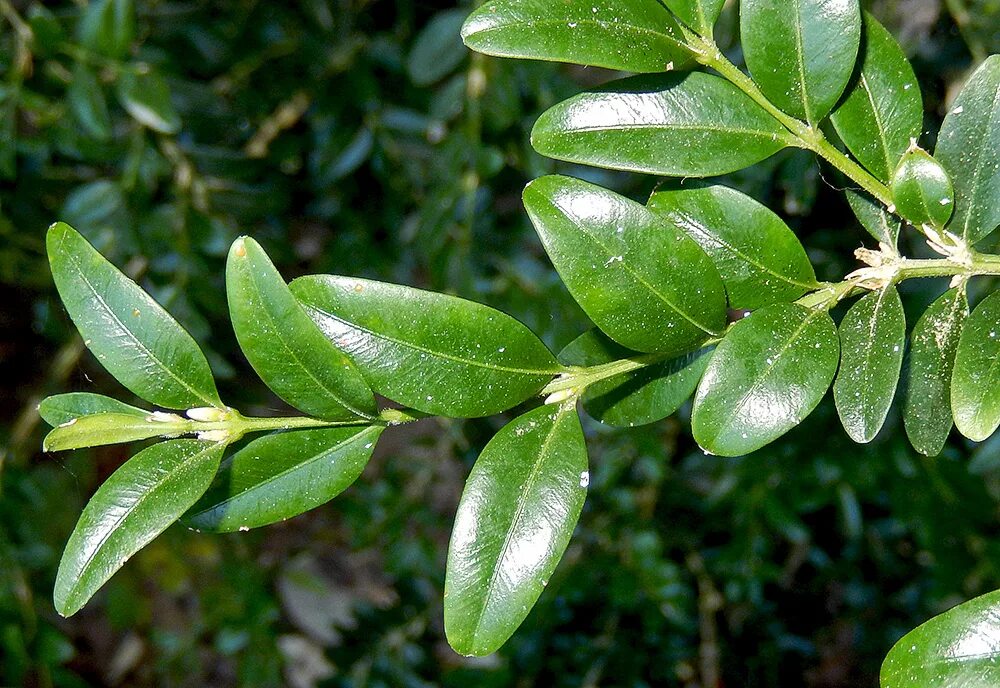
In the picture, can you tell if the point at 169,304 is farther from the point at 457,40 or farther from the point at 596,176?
the point at 596,176

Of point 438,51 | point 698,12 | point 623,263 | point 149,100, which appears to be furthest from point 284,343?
point 438,51

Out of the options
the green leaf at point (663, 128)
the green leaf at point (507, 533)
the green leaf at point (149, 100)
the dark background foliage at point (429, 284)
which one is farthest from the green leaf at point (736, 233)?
the green leaf at point (149, 100)

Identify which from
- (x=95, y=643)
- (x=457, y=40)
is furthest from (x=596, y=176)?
(x=95, y=643)

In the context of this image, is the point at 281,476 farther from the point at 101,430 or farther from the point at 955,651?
the point at 955,651

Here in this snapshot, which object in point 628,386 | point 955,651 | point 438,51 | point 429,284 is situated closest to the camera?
point 955,651

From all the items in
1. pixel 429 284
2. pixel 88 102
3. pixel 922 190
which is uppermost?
pixel 922 190

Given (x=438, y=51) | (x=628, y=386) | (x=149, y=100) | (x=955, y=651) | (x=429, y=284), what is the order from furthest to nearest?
1. (x=429, y=284)
2. (x=438, y=51)
3. (x=149, y=100)
4. (x=628, y=386)
5. (x=955, y=651)

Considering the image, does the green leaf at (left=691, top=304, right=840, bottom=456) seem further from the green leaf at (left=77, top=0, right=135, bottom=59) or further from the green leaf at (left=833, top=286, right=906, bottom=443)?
the green leaf at (left=77, top=0, right=135, bottom=59)
